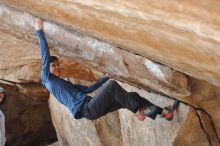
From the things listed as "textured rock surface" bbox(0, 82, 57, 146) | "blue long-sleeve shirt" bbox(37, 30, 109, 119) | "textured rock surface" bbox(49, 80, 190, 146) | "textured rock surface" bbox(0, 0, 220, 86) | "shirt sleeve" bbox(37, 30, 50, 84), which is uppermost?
"textured rock surface" bbox(0, 0, 220, 86)

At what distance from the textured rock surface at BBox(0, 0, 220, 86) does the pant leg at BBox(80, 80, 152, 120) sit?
104cm

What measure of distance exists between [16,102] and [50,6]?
23.0 ft

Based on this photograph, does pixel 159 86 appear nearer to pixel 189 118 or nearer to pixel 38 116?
pixel 189 118

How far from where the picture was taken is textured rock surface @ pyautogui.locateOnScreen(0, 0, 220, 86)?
2691 mm

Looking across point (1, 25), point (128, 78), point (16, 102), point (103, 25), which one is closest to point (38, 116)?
point (16, 102)

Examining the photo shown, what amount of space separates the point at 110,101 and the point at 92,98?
0.23 metres

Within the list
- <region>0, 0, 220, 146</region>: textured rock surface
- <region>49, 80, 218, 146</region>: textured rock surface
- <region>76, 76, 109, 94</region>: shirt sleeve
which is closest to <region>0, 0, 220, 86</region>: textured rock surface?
<region>0, 0, 220, 146</region>: textured rock surface

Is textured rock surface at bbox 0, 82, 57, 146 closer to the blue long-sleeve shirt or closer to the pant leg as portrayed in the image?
the blue long-sleeve shirt

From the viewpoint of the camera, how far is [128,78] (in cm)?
584

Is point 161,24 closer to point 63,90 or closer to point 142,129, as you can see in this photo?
point 63,90

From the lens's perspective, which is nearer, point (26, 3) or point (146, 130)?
point (26, 3)

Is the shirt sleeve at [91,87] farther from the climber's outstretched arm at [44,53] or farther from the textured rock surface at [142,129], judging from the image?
the textured rock surface at [142,129]

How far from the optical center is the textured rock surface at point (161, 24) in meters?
2.69

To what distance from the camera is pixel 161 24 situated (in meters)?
3.08
